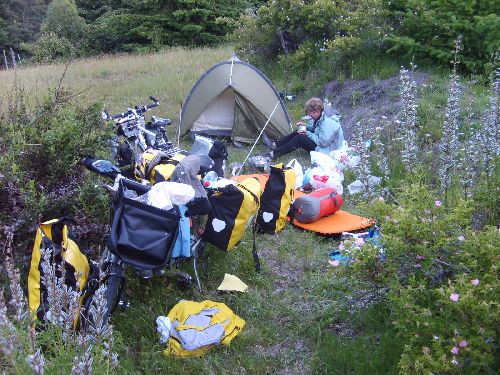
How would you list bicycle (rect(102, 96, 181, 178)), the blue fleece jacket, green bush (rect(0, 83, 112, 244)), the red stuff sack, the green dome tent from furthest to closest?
the green dome tent, the blue fleece jacket, bicycle (rect(102, 96, 181, 178)), the red stuff sack, green bush (rect(0, 83, 112, 244))

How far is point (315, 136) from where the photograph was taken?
7105 mm

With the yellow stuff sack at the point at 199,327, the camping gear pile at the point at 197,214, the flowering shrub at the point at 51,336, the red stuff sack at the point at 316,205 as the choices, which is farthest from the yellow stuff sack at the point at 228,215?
the flowering shrub at the point at 51,336

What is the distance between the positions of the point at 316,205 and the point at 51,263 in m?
2.73

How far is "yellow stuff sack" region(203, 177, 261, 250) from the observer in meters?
3.92

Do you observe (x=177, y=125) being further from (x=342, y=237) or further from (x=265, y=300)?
(x=265, y=300)

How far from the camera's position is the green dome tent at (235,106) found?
7648mm

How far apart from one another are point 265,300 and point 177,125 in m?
5.13

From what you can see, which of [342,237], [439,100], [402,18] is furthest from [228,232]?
[402,18]

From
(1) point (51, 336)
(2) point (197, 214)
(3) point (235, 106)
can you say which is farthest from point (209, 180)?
(3) point (235, 106)

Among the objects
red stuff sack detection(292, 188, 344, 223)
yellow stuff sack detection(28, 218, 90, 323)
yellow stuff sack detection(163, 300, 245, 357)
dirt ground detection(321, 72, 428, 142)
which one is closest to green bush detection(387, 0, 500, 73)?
dirt ground detection(321, 72, 428, 142)

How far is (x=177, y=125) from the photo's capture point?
27.8ft

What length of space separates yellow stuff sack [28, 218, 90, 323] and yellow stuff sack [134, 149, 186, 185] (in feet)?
3.25

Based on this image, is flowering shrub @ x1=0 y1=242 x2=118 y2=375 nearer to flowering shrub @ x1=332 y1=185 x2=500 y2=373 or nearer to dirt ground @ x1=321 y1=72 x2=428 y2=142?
flowering shrub @ x1=332 y1=185 x2=500 y2=373

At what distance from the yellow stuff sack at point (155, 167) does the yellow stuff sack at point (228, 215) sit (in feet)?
1.50
